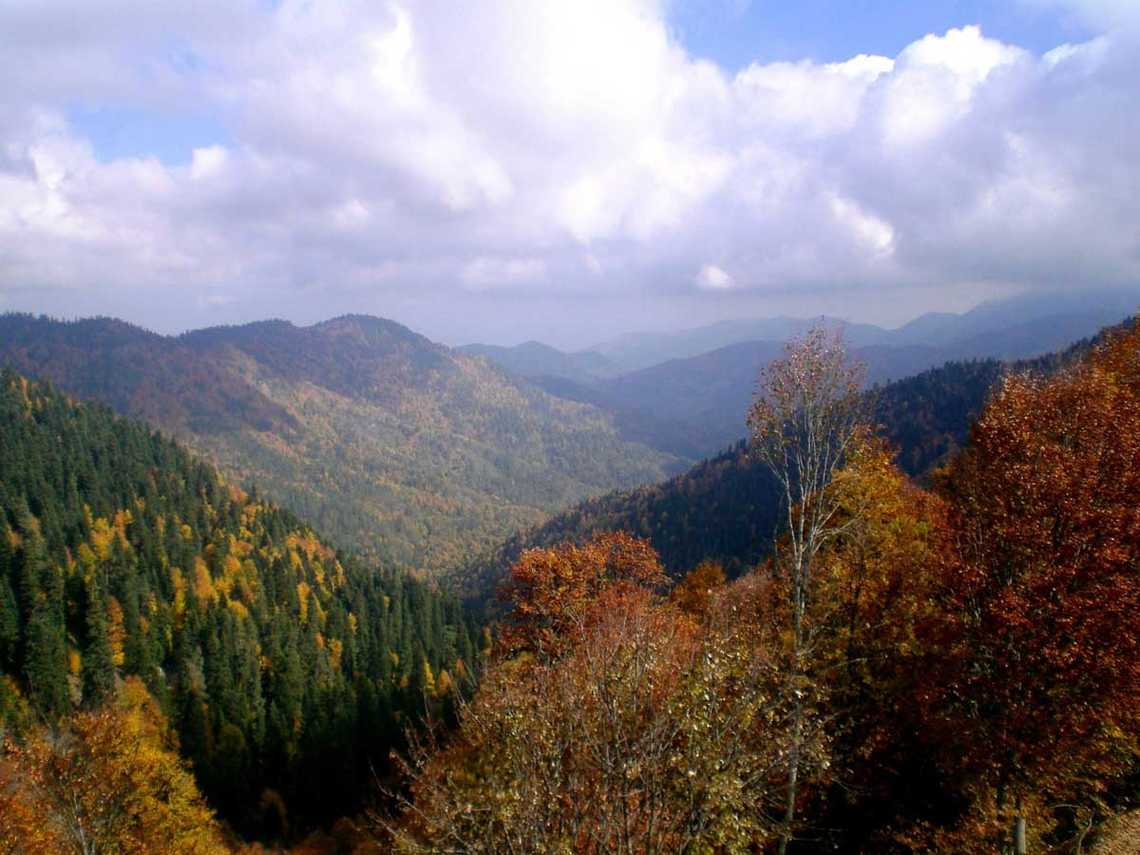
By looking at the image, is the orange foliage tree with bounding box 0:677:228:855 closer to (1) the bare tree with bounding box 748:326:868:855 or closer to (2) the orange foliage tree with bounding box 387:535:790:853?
(2) the orange foliage tree with bounding box 387:535:790:853

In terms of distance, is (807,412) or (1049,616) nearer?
(1049,616)

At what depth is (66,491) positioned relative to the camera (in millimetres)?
116062

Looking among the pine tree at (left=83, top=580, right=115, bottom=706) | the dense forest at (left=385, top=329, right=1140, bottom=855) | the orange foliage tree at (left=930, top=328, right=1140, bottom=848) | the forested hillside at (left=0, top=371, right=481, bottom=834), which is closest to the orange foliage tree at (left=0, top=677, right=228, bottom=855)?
the forested hillside at (left=0, top=371, right=481, bottom=834)

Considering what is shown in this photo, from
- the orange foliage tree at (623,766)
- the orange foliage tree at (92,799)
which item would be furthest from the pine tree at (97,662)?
the orange foliage tree at (623,766)

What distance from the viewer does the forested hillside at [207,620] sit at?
63375mm

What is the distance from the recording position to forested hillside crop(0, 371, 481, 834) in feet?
208

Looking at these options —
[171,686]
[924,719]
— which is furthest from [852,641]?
[171,686]

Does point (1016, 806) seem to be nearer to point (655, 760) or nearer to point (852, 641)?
point (852, 641)

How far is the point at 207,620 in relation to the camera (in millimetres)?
87500

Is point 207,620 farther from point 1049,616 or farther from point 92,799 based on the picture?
point 1049,616

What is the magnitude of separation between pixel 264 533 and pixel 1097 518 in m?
155

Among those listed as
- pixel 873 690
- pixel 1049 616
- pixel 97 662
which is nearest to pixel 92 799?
pixel 873 690

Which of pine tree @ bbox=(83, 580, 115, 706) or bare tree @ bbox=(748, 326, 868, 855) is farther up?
bare tree @ bbox=(748, 326, 868, 855)

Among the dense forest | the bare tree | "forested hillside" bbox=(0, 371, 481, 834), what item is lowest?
"forested hillside" bbox=(0, 371, 481, 834)
